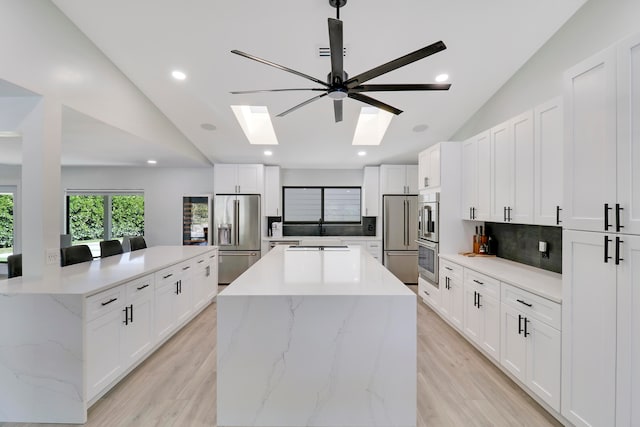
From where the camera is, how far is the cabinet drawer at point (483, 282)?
2557mm

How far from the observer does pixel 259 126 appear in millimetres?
4832

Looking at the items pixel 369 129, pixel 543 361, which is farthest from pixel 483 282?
pixel 369 129

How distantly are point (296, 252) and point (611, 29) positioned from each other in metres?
3.17

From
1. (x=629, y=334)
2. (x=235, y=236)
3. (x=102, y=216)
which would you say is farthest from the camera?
(x=102, y=216)

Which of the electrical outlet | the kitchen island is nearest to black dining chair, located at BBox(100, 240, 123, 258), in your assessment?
the electrical outlet

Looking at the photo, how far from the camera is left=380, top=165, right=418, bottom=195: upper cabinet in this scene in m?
5.55

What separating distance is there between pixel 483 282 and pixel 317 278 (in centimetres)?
170

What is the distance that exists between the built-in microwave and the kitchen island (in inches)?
92.3

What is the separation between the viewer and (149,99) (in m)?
3.74

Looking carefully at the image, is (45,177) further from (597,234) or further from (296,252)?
(597,234)

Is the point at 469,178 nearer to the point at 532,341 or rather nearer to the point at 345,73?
the point at 532,341

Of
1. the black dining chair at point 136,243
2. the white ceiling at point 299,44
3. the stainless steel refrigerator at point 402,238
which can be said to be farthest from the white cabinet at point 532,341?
the black dining chair at point 136,243

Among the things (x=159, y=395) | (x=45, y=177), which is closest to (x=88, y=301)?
(x=159, y=395)

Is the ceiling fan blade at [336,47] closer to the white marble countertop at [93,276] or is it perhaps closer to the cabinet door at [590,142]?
the cabinet door at [590,142]
